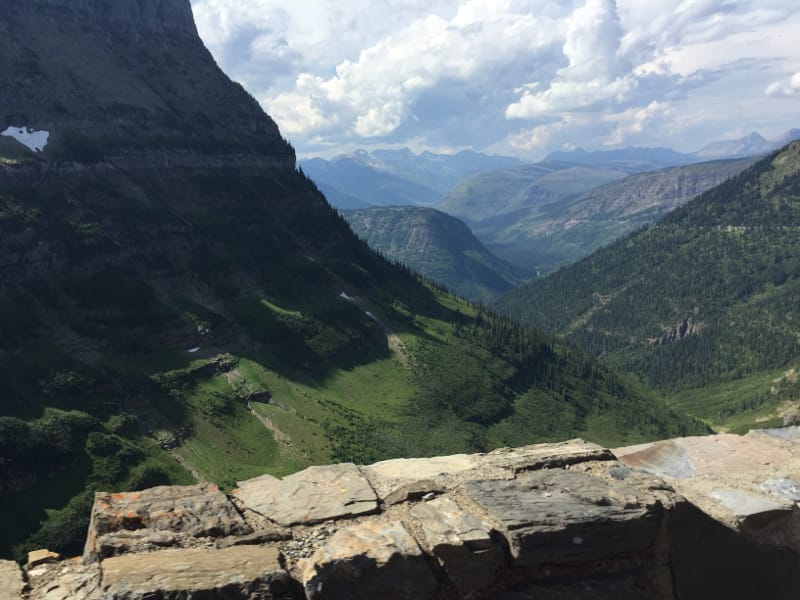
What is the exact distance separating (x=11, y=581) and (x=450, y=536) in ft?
20.3

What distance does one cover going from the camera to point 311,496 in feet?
32.0

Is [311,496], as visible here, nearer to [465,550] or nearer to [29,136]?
[465,550]

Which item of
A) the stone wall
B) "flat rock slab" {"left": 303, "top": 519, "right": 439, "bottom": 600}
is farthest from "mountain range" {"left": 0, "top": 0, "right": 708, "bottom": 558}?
"flat rock slab" {"left": 303, "top": 519, "right": 439, "bottom": 600}

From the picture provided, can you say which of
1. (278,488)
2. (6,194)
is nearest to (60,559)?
(278,488)

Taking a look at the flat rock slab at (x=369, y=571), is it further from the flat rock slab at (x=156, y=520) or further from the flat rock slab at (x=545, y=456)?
the flat rock slab at (x=545, y=456)

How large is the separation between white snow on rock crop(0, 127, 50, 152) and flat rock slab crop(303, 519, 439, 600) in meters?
172

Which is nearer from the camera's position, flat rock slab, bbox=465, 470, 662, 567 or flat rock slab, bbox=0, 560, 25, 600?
flat rock slab, bbox=0, 560, 25, 600

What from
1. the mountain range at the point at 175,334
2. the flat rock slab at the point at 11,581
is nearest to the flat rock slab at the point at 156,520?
the flat rock slab at the point at 11,581

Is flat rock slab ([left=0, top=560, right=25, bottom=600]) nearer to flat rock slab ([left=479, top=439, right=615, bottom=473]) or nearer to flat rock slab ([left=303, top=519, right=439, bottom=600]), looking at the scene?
flat rock slab ([left=303, top=519, right=439, bottom=600])

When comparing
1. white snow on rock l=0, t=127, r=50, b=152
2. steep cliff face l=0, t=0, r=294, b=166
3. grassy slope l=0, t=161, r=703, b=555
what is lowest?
grassy slope l=0, t=161, r=703, b=555

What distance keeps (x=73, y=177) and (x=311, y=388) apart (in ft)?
280

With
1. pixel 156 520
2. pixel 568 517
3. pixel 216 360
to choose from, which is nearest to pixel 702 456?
pixel 568 517

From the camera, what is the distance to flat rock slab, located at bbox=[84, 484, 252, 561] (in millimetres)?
7969

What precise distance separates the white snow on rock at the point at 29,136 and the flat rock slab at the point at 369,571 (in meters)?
172
